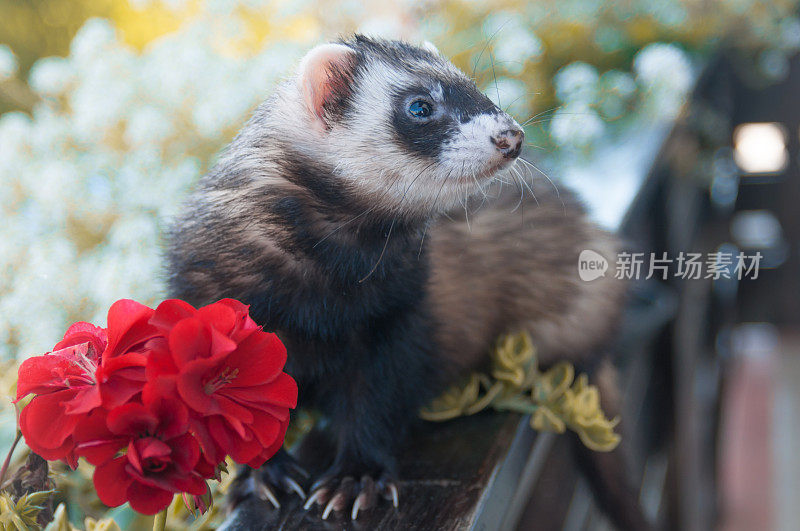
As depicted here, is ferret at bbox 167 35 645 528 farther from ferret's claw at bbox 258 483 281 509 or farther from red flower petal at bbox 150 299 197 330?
red flower petal at bbox 150 299 197 330

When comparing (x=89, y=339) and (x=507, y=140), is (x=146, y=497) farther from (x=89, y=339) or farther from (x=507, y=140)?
(x=507, y=140)

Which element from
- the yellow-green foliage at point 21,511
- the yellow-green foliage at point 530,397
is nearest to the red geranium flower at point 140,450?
the yellow-green foliage at point 21,511

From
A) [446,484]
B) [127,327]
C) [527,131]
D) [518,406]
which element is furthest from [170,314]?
[527,131]

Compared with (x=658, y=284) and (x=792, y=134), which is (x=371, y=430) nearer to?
(x=658, y=284)

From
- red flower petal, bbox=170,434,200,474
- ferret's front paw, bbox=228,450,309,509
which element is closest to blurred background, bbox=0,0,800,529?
ferret's front paw, bbox=228,450,309,509

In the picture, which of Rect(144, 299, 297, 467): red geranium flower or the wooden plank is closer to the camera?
Rect(144, 299, 297, 467): red geranium flower

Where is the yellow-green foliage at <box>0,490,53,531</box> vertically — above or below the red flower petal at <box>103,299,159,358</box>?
below

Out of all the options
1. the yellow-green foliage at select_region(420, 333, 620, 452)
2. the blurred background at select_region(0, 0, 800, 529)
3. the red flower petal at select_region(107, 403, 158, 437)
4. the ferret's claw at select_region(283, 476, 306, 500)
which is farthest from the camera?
the blurred background at select_region(0, 0, 800, 529)
